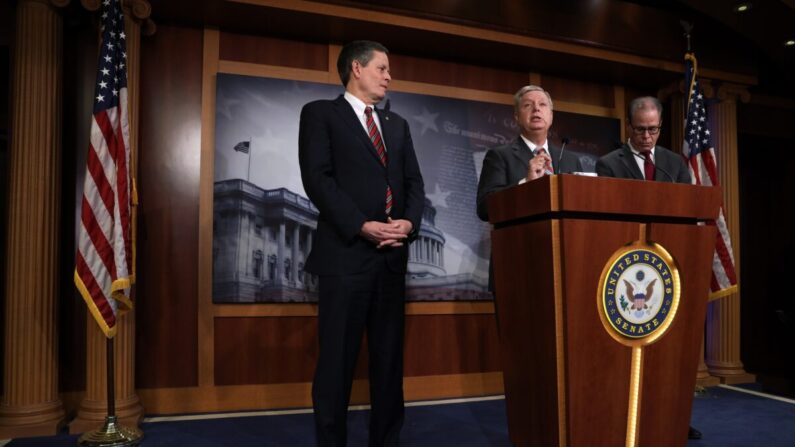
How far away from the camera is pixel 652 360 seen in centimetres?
146

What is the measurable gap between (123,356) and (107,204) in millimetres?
797

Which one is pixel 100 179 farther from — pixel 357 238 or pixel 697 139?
pixel 697 139

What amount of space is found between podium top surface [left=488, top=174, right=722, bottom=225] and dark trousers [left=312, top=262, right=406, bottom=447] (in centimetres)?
64

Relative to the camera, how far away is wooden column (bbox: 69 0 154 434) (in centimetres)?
279

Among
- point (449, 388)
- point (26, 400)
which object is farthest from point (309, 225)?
point (26, 400)

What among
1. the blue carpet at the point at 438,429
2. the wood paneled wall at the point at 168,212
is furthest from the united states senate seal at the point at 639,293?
the wood paneled wall at the point at 168,212

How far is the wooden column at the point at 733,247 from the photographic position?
4.17 m

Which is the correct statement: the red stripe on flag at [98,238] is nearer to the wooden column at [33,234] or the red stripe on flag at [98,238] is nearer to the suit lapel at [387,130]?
the wooden column at [33,234]

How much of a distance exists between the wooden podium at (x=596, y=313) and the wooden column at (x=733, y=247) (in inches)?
122

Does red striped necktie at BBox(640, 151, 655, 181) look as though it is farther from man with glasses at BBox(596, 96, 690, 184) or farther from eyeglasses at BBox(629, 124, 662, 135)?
eyeglasses at BBox(629, 124, 662, 135)

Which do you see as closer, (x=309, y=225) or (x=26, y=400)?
(x=26, y=400)

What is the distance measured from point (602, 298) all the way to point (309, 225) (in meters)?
2.29

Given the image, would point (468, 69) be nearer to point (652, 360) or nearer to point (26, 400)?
point (652, 360)

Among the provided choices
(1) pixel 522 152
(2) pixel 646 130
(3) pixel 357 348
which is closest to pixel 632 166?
(2) pixel 646 130
